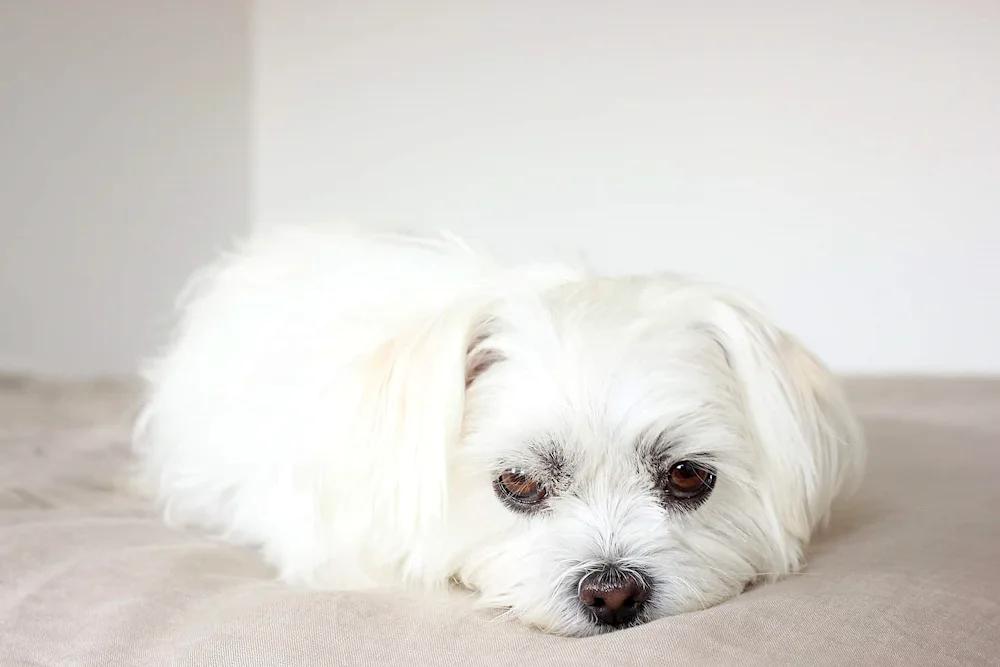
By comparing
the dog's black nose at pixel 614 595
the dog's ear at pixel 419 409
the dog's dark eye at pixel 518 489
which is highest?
the dog's ear at pixel 419 409

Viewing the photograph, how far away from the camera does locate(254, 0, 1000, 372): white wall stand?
306cm

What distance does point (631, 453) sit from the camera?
1.27m

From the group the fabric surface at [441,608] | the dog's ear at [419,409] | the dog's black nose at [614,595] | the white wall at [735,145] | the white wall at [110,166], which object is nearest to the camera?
the fabric surface at [441,608]

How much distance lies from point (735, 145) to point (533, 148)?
2.63ft

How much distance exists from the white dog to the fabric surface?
0.08 m

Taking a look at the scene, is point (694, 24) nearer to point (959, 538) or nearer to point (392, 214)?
point (392, 214)

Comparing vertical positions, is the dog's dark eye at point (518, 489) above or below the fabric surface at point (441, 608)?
above

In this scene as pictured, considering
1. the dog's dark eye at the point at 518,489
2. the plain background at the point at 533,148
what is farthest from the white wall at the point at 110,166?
the dog's dark eye at the point at 518,489

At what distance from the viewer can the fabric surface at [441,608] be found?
3.27ft

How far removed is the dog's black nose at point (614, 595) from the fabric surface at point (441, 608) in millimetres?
101

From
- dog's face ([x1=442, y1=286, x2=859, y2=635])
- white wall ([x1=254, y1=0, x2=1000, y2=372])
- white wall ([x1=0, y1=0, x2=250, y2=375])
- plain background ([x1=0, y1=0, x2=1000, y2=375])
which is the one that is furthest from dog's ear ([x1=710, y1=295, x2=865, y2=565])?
white wall ([x1=0, y1=0, x2=250, y2=375])

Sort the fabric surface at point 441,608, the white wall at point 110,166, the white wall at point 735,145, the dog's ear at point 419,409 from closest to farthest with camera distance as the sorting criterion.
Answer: the fabric surface at point 441,608 → the dog's ear at point 419,409 → the white wall at point 735,145 → the white wall at point 110,166

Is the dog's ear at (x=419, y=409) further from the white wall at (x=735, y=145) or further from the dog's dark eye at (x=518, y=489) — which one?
the white wall at (x=735, y=145)

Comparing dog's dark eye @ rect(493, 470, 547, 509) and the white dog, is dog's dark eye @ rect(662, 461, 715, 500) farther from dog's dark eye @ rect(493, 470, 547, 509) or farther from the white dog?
dog's dark eye @ rect(493, 470, 547, 509)
